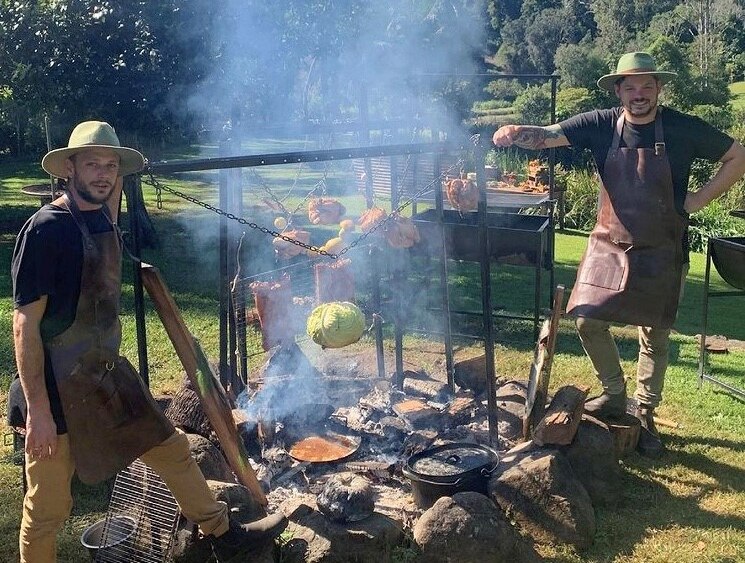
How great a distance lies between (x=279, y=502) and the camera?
445 centimetres

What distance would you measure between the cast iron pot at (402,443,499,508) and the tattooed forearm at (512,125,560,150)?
80.4 inches

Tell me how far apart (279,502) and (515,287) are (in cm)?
635

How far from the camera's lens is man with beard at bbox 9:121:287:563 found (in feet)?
10.0

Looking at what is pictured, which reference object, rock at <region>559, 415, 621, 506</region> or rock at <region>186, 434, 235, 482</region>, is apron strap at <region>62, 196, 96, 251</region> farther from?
rock at <region>559, 415, 621, 506</region>

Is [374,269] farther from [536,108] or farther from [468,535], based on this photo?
[536,108]

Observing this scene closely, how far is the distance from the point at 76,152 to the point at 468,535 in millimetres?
2660

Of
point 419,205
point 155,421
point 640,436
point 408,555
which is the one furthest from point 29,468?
point 419,205

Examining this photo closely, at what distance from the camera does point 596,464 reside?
15.1ft

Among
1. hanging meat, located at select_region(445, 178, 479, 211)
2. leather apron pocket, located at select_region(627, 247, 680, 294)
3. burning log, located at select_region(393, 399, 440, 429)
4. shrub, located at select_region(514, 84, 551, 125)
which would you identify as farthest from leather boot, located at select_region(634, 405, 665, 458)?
shrub, located at select_region(514, 84, 551, 125)

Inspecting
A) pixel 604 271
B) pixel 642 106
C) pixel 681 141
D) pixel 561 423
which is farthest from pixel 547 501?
pixel 642 106

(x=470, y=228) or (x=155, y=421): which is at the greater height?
(x=470, y=228)

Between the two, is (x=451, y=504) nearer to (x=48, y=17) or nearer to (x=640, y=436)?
(x=640, y=436)

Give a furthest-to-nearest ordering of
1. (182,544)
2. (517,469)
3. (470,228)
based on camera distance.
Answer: (470,228) < (517,469) < (182,544)

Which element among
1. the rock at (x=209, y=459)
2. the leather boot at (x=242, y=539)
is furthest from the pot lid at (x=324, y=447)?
the leather boot at (x=242, y=539)
